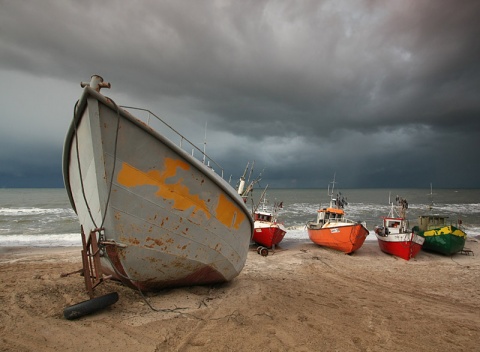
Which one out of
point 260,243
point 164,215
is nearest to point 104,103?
point 164,215

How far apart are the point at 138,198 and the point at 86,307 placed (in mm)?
1837

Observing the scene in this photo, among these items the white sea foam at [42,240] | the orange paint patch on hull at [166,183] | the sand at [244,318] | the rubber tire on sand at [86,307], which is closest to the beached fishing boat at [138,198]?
the orange paint patch on hull at [166,183]

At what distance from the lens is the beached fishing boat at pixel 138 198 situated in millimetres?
3725

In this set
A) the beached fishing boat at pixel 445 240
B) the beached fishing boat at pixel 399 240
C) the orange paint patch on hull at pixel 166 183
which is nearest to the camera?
the orange paint patch on hull at pixel 166 183

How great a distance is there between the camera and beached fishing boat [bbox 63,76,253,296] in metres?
3.72

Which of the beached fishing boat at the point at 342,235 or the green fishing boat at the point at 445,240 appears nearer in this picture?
the beached fishing boat at the point at 342,235

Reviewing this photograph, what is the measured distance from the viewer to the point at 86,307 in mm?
4008

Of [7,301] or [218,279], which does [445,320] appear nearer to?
[218,279]

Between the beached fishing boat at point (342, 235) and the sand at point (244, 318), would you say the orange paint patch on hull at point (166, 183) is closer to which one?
the sand at point (244, 318)

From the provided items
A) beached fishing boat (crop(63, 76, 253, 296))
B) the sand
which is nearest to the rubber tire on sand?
the sand

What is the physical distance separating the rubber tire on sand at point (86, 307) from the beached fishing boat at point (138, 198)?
303 mm

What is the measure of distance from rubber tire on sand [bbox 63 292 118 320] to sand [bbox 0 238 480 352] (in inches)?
3.6

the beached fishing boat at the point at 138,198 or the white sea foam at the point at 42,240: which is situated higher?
the beached fishing boat at the point at 138,198

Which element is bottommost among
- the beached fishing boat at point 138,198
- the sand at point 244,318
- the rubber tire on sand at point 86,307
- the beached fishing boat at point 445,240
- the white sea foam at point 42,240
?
the white sea foam at point 42,240
